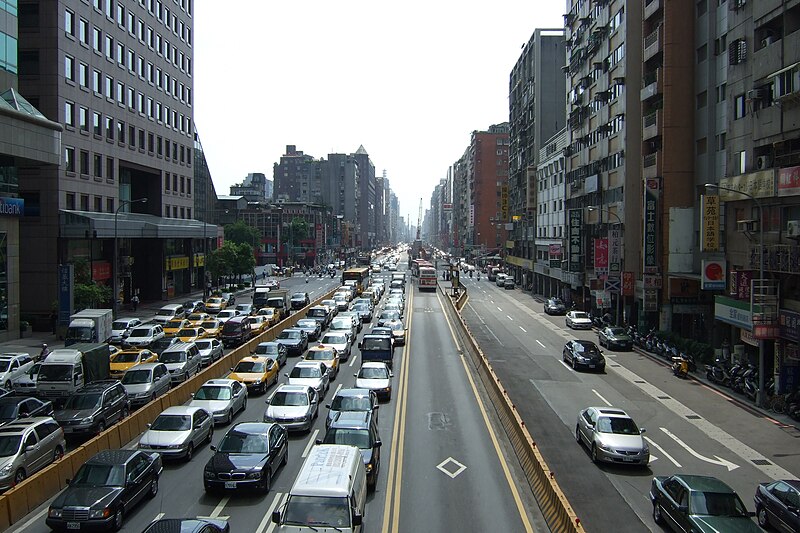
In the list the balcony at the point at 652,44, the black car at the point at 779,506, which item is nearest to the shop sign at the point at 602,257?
Answer: the balcony at the point at 652,44

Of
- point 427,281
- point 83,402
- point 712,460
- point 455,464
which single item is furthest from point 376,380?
point 427,281

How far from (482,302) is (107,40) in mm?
46799

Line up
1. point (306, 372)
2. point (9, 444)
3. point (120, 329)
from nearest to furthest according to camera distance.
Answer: point (9, 444) < point (306, 372) < point (120, 329)

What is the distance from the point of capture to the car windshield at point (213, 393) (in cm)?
2450

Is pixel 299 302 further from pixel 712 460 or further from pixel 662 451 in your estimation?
pixel 712 460

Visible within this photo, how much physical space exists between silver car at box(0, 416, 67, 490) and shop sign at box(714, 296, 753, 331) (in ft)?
87.3

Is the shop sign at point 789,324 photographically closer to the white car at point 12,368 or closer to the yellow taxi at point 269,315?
the white car at point 12,368

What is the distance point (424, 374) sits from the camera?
34.7 metres

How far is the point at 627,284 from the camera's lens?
49.1 metres

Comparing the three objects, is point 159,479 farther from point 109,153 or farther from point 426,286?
point 426,286

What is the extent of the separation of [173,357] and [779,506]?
80.8ft

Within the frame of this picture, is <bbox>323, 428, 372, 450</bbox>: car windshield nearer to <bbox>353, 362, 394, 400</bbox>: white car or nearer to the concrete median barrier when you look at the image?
the concrete median barrier

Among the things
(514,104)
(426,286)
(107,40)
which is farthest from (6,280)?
(514,104)

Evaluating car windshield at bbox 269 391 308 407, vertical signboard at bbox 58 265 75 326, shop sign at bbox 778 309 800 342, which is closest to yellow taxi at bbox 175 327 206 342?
vertical signboard at bbox 58 265 75 326
